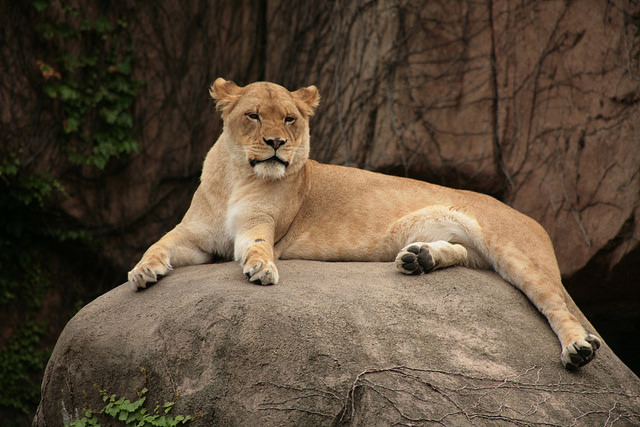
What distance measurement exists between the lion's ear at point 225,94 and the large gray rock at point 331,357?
1.19 meters

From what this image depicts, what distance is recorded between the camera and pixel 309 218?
493cm

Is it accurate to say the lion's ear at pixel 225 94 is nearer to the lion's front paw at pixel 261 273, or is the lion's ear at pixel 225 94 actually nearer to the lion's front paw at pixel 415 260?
the lion's front paw at pixel 261 273

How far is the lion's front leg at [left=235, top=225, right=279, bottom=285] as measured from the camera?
12.6ft

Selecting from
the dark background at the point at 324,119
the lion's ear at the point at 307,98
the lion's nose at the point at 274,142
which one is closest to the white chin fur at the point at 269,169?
the lion's nose at the point at 274,142

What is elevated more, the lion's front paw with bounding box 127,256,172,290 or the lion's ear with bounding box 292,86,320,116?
the lion's ear with bounding box 292,86,320,116

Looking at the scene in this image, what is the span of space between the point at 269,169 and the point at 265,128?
10.5 inches

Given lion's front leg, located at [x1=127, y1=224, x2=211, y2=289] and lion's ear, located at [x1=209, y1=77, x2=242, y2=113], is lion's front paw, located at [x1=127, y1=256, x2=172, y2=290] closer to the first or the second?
lion's front leg, located at [x1=127, y1=224, x2=211, y2=289]

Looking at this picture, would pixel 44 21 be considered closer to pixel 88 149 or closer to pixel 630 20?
pixel 88 149

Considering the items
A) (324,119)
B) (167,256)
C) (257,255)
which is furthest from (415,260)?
(324,119)

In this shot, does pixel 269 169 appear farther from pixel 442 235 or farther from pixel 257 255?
pixel 442 235

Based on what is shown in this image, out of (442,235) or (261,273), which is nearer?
(261,273)

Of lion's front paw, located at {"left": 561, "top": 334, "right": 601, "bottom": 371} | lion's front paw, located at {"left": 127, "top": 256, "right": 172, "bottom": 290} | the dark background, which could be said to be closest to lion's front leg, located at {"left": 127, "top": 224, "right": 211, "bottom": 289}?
lion's front paw, located at {"left": 127, "top": 256, "right": 172, "bottom": 290}

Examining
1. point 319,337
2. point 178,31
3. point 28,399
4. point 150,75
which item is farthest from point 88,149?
point 319,337

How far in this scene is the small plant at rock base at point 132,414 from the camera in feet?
10.7
